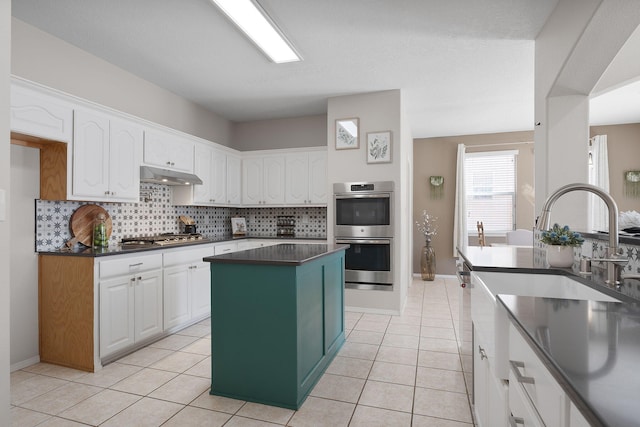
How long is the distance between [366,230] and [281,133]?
2.23 meters

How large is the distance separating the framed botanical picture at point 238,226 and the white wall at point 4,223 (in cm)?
365

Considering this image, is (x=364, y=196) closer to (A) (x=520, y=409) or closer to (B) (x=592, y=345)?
(A) (x=520, y=409)

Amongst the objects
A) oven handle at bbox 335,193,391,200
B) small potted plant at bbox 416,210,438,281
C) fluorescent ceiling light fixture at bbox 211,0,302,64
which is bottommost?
small potted plant at bbox 416,210,438,281

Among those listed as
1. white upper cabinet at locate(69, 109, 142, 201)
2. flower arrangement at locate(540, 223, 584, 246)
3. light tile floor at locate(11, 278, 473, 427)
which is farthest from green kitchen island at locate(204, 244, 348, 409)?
white upper cabinet at locate(69, 109, 142, 201)

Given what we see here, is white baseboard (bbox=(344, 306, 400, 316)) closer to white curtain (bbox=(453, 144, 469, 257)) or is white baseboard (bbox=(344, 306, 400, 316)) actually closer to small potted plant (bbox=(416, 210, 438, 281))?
small potted plant (bbox=(416, 210, 438, 281))

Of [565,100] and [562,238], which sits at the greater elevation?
[565,100]

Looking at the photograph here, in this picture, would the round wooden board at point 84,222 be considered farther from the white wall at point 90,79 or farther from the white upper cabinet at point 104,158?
the white wall at point 90,79

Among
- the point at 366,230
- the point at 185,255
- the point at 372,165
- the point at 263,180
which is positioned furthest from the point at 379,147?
the point at 185,255

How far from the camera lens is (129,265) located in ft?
9.82

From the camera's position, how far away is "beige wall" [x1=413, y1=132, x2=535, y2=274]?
20.2ft

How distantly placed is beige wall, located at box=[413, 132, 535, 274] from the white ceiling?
5.41 ft

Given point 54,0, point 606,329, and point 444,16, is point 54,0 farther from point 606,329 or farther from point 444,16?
point 606,329

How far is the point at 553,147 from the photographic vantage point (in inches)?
105

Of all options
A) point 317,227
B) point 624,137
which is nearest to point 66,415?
point 317,227
